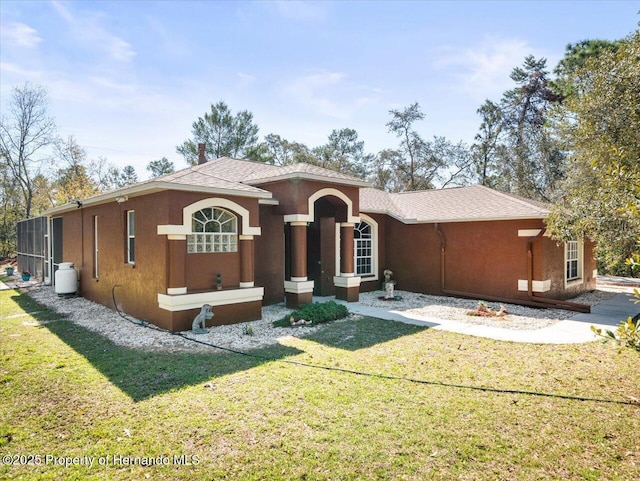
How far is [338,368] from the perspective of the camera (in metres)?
6.40

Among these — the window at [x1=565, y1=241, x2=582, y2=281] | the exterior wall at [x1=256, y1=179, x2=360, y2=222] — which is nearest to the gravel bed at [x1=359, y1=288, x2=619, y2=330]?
the window at [x1=565, y1=241, x2=582, y2=281]

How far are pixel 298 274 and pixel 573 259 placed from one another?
35.0 ft

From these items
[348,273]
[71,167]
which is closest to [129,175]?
[71,167]

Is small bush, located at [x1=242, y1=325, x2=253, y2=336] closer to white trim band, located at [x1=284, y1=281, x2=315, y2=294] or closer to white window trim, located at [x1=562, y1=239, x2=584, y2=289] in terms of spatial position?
white trim band, located at [x1=284, y1=281, x2=315, y2=294]

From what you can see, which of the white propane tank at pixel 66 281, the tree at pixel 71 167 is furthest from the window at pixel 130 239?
the tree at pixel 71 167

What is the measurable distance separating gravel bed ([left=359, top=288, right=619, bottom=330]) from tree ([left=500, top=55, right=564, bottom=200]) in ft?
41.0

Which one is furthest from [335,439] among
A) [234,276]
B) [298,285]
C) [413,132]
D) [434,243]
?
[413,132]

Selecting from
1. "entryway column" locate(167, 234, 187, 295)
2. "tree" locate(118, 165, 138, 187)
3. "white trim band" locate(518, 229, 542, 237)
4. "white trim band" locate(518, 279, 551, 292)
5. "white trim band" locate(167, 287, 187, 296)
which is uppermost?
"tree" locate(118, 165, 138, 187)

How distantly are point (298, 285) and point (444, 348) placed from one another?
507 cm

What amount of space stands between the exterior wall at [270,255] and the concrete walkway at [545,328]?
249cm

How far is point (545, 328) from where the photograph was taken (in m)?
9.45

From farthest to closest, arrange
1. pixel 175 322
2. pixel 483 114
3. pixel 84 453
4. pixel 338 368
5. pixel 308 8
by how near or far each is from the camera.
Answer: pixel 483 114, pixel 308 8, pixel 175 322, pixel 338 368, pixel 84 453

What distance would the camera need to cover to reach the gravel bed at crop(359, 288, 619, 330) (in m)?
10.2

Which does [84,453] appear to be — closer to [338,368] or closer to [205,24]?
[338,368]
